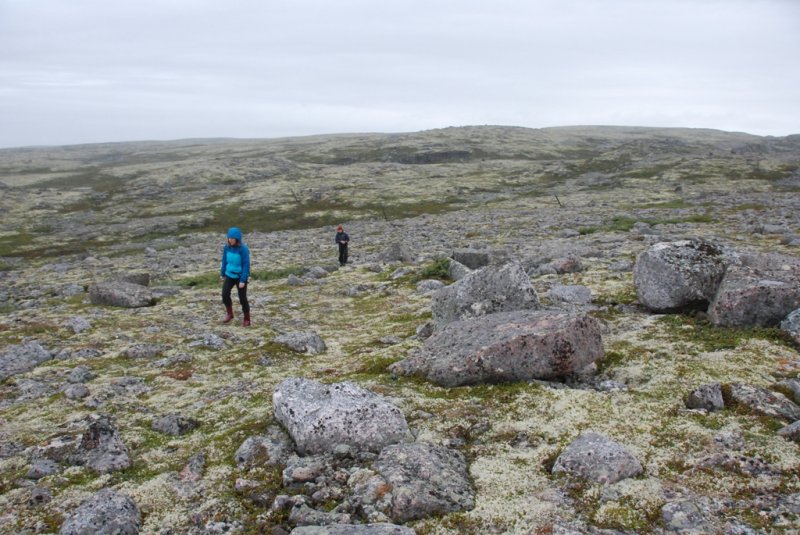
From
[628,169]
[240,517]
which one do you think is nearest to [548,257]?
[240,517]

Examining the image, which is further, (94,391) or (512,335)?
(94,391)

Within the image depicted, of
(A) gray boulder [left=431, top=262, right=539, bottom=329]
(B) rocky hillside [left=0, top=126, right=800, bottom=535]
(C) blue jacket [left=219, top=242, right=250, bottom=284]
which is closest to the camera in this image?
(B) rocky hillside [left=0, top=126, right=800, bottom=535]

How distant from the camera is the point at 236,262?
71.6 ft

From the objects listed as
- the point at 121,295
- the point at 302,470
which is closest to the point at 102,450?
the point at 302,470

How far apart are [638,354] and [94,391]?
46.5 feet

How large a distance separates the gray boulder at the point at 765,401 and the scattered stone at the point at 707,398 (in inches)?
12.6

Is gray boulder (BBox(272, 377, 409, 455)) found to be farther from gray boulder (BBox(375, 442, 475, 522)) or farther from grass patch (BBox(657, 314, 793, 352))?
grass patch (BBox(657, 314, 793, 352))

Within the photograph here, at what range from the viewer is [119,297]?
A: 27047mm

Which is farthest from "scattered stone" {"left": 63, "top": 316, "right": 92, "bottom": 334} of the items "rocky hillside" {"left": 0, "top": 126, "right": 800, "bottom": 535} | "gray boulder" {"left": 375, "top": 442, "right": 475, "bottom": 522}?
"gray boulder" {"left": 375, "top": 442, "right": 475, "bottom": 522}

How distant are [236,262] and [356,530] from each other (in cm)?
1606

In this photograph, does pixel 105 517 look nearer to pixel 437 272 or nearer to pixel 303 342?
pixel 303 342

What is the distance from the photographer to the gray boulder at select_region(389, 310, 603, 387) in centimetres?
1269

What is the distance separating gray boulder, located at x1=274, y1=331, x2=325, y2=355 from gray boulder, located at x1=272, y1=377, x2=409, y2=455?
21.0 ft

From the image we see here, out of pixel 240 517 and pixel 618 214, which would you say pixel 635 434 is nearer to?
pixel 240 517
